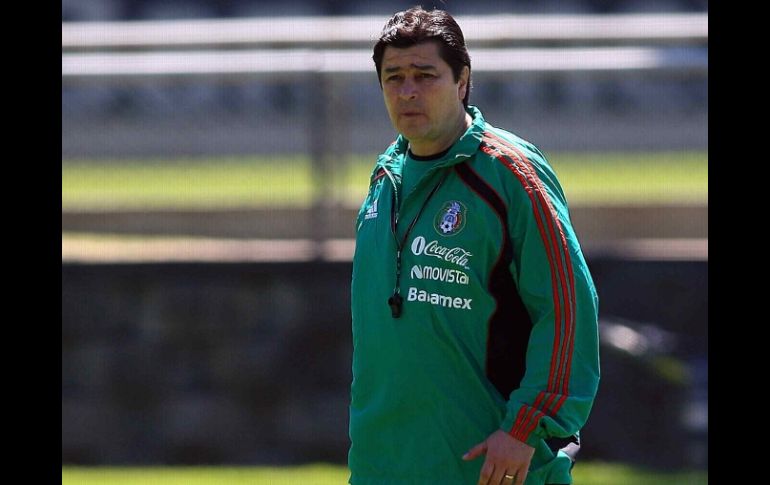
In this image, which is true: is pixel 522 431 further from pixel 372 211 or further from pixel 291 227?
pixel 291 227

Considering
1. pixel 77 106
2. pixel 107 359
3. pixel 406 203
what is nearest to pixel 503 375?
pixel 406 203

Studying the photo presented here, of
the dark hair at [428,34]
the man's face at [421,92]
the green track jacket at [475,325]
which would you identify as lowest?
the green track jacket at [475,325]

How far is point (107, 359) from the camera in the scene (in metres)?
6.52

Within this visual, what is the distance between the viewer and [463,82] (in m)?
3.18

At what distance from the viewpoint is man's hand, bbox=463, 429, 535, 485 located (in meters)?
2.86

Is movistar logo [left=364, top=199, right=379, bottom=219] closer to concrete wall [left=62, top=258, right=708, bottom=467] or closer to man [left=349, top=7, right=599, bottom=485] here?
man [left=349, top=7, right=599, bottom=485]

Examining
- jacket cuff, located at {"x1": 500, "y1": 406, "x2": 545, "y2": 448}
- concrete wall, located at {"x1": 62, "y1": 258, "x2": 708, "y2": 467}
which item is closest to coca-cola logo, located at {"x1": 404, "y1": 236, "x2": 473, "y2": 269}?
jacket cuff, located at {"x1": 500, "y1": 406, "x2": 545, "y2": 448}

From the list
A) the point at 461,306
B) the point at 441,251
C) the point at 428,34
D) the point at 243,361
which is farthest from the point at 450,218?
the point at 243,361

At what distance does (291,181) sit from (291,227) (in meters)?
0.43

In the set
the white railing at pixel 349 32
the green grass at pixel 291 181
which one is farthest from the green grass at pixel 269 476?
the white railing at pixel 349 32

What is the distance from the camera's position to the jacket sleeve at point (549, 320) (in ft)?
9.39

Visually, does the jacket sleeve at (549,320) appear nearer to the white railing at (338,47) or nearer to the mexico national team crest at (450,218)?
the mexico national team crest at (450,218)

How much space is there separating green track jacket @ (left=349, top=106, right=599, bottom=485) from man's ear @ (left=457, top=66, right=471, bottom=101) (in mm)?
104
